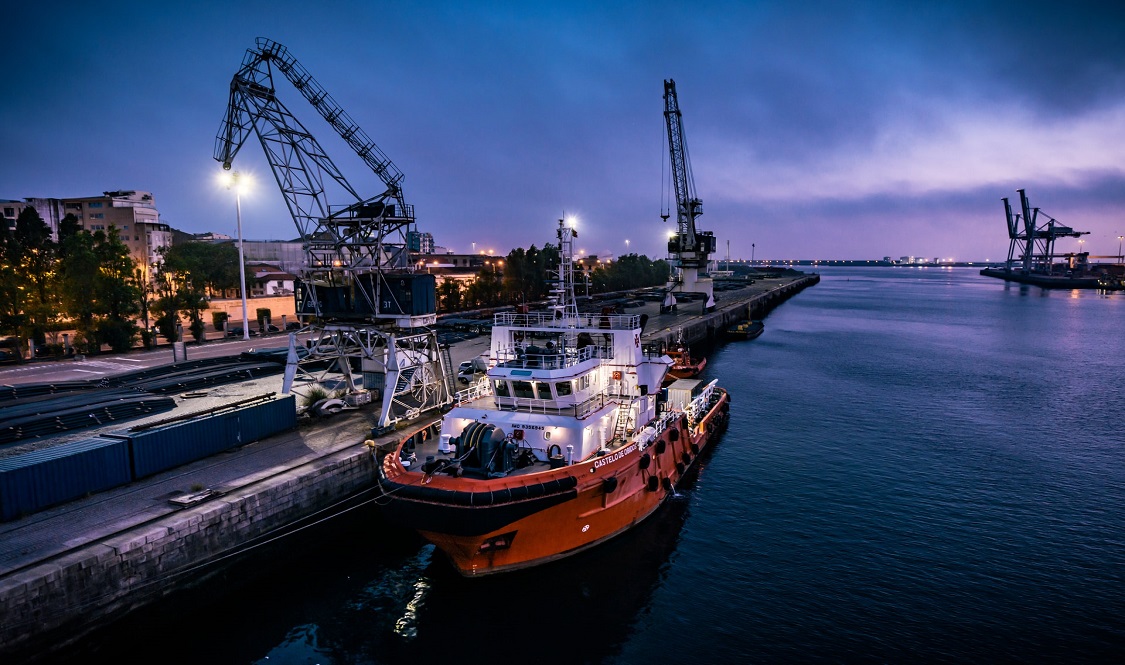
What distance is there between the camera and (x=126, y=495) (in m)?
17.5

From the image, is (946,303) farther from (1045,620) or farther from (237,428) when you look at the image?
(237,428)

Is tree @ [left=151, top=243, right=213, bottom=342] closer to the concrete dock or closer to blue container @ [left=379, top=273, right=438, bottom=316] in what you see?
blue container @ [left=379, top=273, right=438, bottom=316]

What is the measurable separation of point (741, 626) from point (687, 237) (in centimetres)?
8373

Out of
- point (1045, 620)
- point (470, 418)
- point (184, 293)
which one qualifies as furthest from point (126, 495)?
point (184, 293)

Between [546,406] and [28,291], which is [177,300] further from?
[546,406]

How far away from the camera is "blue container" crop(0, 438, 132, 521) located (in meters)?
15.7

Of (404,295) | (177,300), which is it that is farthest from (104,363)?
(404,295)

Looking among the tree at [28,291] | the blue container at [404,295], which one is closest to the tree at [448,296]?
the tree at [28,291]

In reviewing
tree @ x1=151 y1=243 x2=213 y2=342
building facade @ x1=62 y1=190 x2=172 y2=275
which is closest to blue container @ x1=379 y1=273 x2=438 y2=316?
tree @ x1=151 y1=243 x2=213 y2=342

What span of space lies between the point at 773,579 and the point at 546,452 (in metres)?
8.99

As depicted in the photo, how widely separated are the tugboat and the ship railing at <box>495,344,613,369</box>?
6 centimetres

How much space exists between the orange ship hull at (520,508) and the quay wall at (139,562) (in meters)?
3.91

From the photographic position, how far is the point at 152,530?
15156 millimetres

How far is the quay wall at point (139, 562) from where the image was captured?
1266cm
